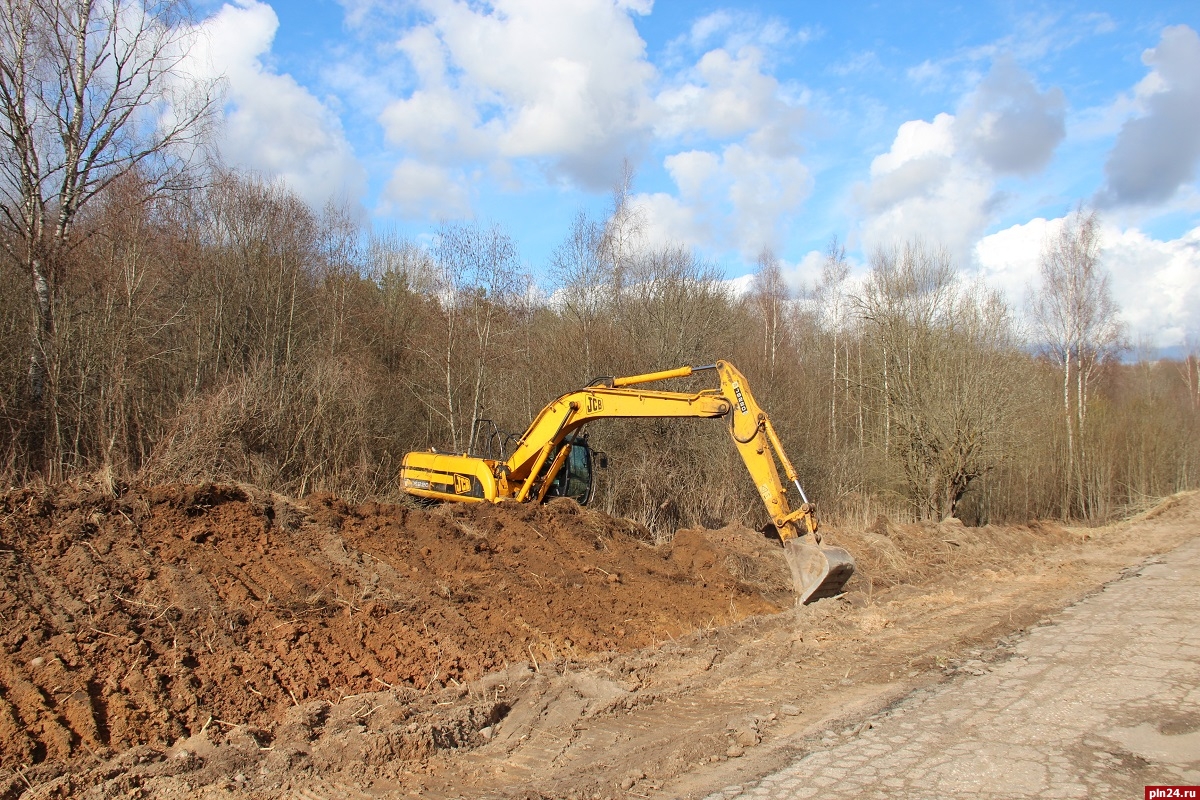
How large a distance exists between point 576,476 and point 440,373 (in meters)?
10.4

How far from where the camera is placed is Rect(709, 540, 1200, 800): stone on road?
4.29 meters

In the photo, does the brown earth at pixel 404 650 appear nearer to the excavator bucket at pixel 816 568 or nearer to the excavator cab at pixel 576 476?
the excavator bucket at pixel 816 568

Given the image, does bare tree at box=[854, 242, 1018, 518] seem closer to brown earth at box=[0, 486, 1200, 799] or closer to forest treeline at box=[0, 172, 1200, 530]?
forest treeline at box=[0, 172, 1200, 530]

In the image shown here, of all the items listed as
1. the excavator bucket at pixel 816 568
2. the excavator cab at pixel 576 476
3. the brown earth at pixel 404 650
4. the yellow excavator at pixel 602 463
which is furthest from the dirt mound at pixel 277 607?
the excavator cab at pixel 576 476

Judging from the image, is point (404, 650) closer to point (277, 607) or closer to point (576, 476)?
point (277, 607)

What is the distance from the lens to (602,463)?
13.8m

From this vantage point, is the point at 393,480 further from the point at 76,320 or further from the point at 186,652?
the point at 186,652

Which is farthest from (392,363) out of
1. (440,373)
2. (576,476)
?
(576,476)

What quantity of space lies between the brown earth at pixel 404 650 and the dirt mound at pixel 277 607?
0.08ft

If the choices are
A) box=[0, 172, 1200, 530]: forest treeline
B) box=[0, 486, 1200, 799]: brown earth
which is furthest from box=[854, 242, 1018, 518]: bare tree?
box=[0, 486, 1200, 799]: brown earth

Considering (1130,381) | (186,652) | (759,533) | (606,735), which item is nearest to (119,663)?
(186,652)

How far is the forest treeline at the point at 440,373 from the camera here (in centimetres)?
1367

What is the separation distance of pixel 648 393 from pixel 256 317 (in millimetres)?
12737

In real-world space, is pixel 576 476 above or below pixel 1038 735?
above
